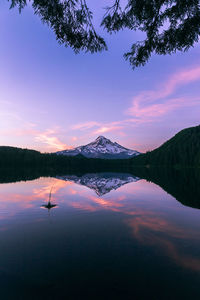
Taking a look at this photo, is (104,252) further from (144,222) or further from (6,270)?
(144,222)

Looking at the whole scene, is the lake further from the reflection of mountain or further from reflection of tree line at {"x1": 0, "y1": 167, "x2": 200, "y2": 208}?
the reflection of mountain

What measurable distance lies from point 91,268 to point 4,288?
11.1ft

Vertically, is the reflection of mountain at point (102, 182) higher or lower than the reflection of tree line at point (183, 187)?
lower

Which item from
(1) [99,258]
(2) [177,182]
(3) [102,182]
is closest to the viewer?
(1) [99,258]

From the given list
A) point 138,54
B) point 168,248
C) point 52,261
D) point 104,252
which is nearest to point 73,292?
point 52,261

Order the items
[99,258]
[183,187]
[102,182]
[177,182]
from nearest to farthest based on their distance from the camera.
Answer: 1. [99,258]
2. [183,187]
3. [177,182]
4. [102,182]

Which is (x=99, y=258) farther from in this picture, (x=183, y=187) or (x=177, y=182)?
(x=177, y=182)

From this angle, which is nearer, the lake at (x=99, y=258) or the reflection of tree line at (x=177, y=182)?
the lake at (x=99, y=258)

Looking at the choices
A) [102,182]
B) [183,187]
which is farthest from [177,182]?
[102,182]

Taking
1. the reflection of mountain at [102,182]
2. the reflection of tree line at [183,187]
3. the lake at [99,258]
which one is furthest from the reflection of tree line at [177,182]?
the lake at [99,258]

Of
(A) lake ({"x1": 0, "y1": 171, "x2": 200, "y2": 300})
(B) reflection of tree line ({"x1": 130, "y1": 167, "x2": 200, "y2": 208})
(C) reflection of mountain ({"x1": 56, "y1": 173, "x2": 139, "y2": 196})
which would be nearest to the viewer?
(A) lake ({"x1": 0, "y1": 171, "x2": 200, "y2": 300})

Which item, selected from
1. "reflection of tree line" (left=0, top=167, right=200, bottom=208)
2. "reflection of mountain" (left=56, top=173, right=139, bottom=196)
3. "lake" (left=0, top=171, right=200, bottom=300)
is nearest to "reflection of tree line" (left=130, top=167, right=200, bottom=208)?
"reflection of tree line" (left=0, top=167, right=200, bottom=208)

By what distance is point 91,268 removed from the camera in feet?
24.6

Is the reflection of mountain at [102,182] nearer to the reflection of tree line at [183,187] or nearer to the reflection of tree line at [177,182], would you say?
the reflection of tree line at [177,182]
